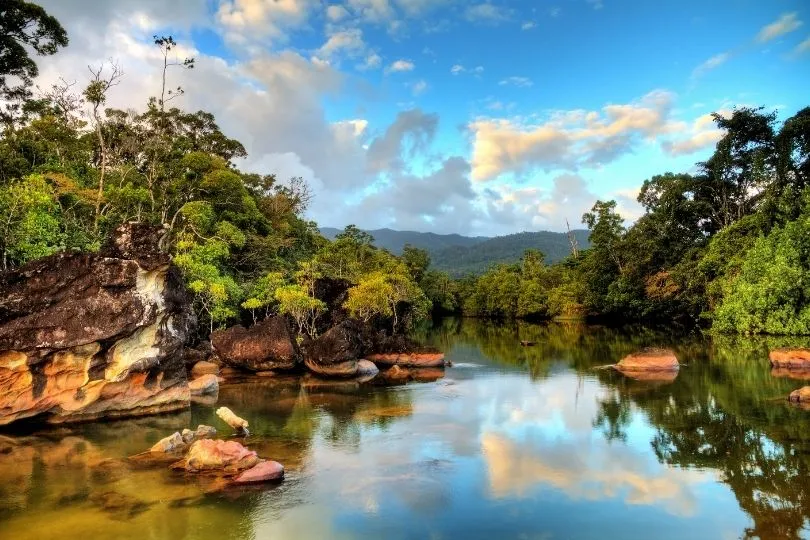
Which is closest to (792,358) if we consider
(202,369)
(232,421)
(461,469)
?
(461,469)

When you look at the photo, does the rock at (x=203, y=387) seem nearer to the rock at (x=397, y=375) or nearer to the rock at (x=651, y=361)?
the rock at (x=397, y=375)

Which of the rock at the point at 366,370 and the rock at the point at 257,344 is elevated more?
the rock at the point at 257,344

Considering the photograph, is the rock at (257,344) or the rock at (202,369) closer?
the rock at (202,369)

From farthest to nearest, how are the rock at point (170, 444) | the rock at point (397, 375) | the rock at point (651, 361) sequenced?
the rock at point (397, 375), the rock at point (651, 361), the rock at point (170, 444)

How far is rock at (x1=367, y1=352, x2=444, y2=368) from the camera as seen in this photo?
35.8 m

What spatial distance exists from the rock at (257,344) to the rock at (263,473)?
1642cm

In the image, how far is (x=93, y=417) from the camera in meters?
20.7

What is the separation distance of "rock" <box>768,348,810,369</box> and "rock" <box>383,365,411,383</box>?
20.3m

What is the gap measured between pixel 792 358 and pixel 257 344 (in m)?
29.2

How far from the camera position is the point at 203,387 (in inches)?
1036

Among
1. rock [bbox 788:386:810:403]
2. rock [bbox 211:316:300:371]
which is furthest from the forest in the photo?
rock [bbox 788:386:810:403]

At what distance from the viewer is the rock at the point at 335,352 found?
30953 millimetres

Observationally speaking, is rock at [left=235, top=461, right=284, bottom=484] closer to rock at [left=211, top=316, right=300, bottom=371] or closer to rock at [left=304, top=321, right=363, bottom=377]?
rock at [left=304, top=321, right=363, bottom=377]

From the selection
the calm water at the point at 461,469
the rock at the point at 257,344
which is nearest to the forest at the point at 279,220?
the rock at the point at 257,344
